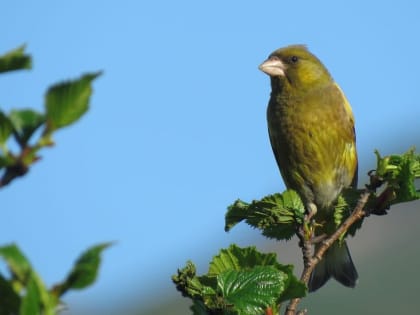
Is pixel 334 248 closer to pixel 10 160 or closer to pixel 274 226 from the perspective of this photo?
pixel 274 226

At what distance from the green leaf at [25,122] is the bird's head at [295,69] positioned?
18.6 feet

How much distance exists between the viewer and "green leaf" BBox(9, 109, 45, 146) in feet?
4.42

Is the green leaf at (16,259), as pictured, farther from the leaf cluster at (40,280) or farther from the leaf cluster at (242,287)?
the leaf cluster at (242,287)

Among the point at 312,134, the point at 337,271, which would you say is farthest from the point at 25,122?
the point at 312,134

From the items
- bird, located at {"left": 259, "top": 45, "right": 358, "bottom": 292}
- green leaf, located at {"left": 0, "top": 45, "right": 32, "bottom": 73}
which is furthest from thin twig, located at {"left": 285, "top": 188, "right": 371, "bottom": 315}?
bird, located at {"left": 259, "top": 45, "right": 358, "bottom": 292}

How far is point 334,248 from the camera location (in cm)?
649

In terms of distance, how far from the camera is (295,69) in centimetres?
714

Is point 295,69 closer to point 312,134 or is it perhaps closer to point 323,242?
point 312,134

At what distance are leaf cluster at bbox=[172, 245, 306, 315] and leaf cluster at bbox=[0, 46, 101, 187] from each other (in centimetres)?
103

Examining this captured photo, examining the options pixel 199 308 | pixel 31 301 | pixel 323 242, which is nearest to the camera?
pixel 31 301

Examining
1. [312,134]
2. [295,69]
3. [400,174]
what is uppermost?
[295,69]

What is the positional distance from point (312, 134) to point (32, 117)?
5.34 metres

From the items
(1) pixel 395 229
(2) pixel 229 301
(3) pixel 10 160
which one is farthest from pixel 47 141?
(1) pixel 395 229

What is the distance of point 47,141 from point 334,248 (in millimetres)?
5283
